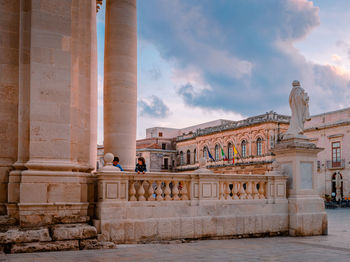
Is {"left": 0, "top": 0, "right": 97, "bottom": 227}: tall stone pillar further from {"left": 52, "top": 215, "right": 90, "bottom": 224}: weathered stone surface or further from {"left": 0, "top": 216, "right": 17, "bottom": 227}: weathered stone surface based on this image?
{"left": 0, "top": 216, "right": 17, "bottom": 227}: weathered stone surface

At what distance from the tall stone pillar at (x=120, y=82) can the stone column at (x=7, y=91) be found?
13.5ft

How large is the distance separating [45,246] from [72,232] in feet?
2.08

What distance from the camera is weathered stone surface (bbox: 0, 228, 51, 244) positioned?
8211mm

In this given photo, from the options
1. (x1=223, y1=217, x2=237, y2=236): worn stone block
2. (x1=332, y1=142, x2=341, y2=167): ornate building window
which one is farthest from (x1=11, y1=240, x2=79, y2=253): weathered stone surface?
(x1=332, y1=142, x2=341, y2=167): ornate building window

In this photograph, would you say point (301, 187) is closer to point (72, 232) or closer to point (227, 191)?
point (227, 191)

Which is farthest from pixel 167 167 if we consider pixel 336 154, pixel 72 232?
pixel 72 232

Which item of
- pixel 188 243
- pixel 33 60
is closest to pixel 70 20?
pixel 33 60

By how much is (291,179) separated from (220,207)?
9.64 feet

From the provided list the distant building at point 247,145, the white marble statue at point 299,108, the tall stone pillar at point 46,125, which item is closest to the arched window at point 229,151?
the distant building at point 247,145

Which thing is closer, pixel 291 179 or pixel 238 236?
pixel 238 236

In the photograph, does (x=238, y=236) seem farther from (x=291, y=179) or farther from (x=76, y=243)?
(x=76, y=243)

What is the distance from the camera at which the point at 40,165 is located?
9.20 metres

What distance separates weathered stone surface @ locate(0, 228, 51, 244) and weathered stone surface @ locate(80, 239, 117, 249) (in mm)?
727

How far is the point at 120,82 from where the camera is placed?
13555 mm
